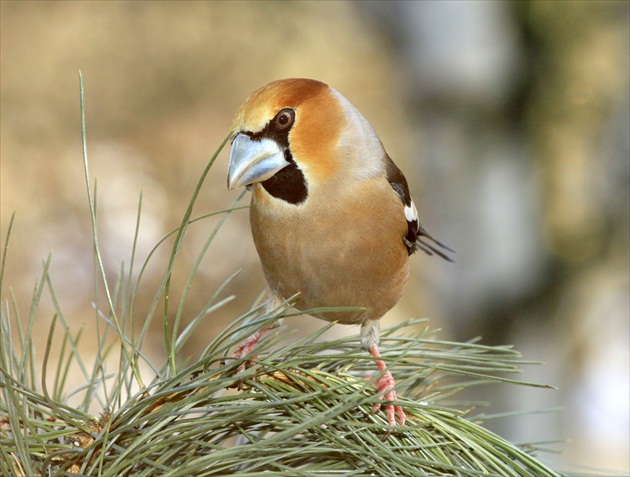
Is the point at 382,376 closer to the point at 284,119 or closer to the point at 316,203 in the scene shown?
the point at 316,203

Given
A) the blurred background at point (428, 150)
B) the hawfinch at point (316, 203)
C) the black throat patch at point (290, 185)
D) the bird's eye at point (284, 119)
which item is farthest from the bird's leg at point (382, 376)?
the blurred background at point (428, 150)

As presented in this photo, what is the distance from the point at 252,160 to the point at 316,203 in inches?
7.1

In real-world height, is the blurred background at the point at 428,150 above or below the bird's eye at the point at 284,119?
above

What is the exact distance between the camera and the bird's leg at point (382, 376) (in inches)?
43.1

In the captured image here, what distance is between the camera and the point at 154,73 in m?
4.47

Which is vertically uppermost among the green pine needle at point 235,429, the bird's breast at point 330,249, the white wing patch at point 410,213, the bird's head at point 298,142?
the white wing patch at point 410,213

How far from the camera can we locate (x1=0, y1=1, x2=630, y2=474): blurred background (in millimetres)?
3285

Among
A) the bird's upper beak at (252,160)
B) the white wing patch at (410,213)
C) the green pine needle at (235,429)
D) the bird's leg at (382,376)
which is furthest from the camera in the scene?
the white wing patch at (410,213)

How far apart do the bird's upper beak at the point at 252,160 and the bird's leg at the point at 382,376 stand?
0.35m

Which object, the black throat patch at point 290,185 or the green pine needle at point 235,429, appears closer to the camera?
the green pine needle at point 235,429

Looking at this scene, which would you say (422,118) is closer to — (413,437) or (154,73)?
(154,73)

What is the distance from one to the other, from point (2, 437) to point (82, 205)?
3751 millimetres

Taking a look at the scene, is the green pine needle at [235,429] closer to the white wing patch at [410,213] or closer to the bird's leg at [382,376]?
the bird's leg at [382,376]

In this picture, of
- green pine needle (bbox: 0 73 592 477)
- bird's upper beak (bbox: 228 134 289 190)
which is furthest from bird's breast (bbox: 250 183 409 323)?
green pine needle (bbox: 0 73 592 477)
